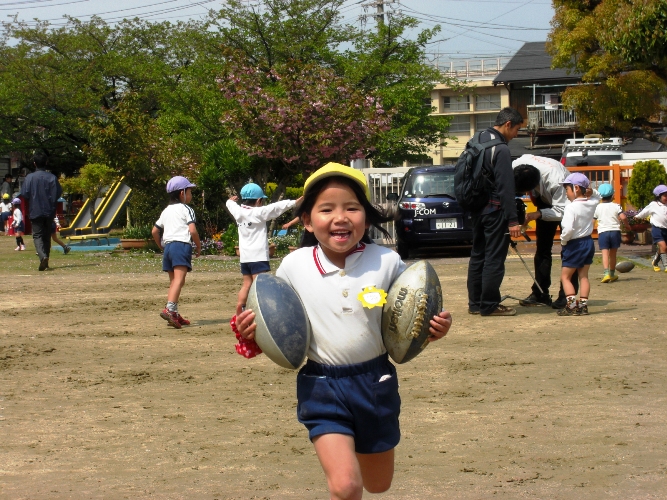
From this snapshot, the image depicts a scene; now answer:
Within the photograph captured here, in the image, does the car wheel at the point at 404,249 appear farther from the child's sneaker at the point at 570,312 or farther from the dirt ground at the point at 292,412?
the child's sneaker at the point at 570,312

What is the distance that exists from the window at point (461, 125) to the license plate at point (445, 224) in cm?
5293

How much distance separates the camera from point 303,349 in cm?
371

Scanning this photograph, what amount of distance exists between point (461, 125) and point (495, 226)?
61549mm

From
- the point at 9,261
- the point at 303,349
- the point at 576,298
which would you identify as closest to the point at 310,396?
the point at 303,349

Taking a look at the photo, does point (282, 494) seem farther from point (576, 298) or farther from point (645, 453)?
point (576, 298)

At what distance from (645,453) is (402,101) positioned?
103 feet

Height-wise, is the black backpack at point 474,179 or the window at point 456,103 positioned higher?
the window at point 456,103

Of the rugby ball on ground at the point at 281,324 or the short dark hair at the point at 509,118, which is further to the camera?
the short dark hair at the point at 509,118

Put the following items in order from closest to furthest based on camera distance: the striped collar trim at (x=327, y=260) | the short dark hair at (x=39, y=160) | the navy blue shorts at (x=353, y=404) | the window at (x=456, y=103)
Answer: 1. the navy blue shorts at (x=353, y=404)
2. the striped collar trim at (x=327, y=260)
3. the short dark hair at (x=39, y=160)
4. the window at (x=456, y=103)

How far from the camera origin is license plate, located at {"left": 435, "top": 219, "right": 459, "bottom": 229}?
18062mm

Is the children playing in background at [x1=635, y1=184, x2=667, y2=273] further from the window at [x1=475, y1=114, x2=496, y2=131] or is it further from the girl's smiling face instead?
the window at [x1=475, y1=114, x2=496, y2=131]

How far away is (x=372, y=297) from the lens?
3703 mm

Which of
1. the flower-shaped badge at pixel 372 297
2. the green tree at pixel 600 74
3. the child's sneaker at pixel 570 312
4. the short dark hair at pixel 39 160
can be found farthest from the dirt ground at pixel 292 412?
the green tree at pixel 600 74

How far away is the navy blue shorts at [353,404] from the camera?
3.62 m
